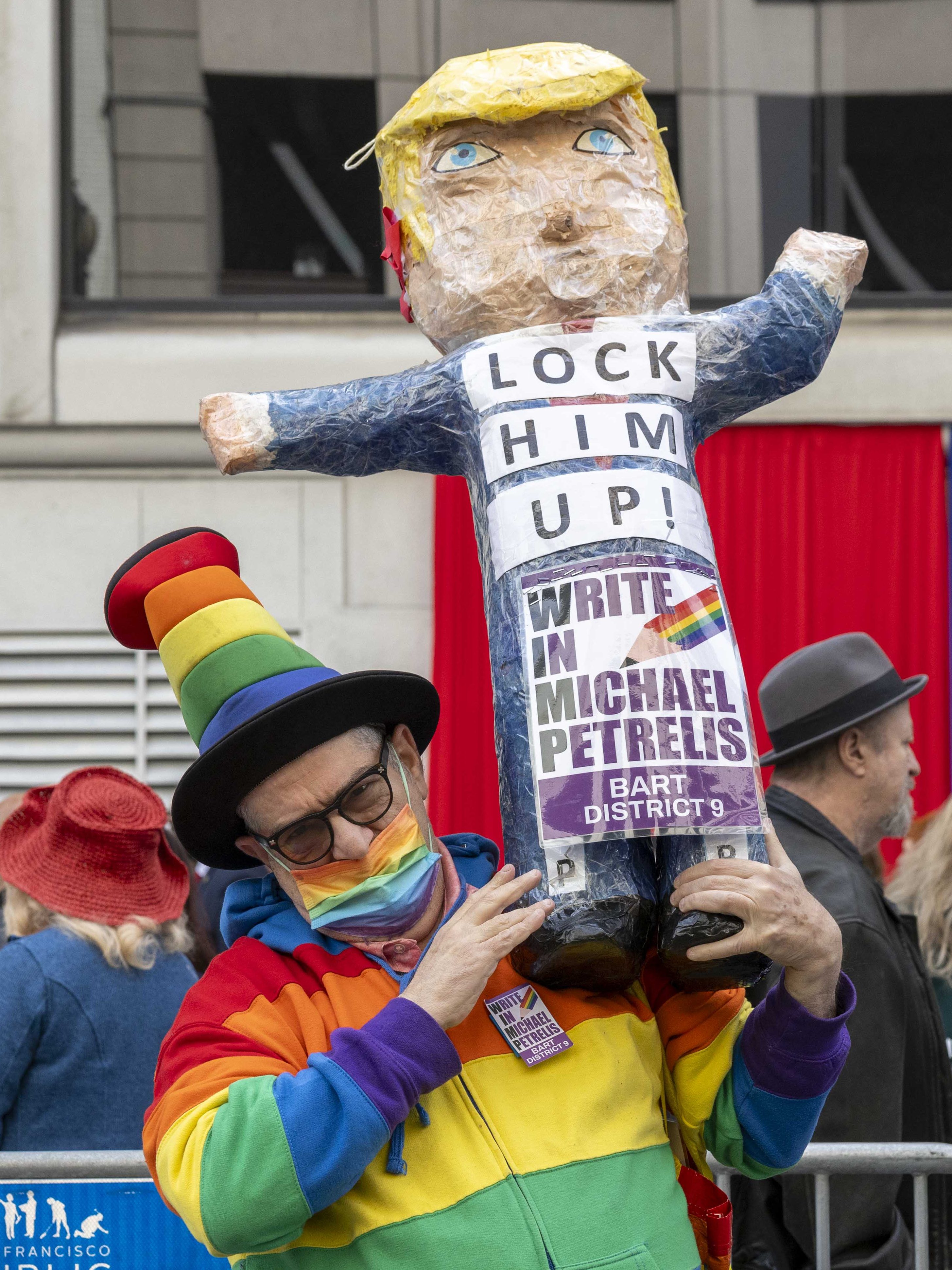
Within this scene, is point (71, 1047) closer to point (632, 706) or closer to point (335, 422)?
point (335, 422)

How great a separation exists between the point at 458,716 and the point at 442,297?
15.3 feet

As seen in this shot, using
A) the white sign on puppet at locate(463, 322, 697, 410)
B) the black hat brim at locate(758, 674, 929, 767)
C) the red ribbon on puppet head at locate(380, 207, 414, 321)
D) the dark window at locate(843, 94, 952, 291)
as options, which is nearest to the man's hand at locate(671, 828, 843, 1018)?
the white sign on puppet at locate(463, 322, 697, 410)

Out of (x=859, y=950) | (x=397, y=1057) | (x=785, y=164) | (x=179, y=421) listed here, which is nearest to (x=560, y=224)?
(x=397, y=1057)

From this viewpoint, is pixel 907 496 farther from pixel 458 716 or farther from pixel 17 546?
pixel 17 546

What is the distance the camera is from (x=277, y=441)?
202cm

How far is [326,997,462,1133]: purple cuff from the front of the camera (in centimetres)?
→ 159

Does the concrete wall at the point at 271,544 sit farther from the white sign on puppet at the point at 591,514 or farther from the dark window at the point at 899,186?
the white sign on puppet at the point at 591,514

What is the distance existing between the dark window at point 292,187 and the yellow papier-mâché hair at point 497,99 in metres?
5.42

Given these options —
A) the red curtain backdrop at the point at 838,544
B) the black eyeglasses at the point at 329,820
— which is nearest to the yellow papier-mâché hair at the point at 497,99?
the black eyeglasses at the point at 329,820

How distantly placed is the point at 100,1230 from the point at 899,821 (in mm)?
2055

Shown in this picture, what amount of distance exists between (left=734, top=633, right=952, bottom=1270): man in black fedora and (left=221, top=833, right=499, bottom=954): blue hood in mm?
689

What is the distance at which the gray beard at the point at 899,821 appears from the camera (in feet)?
10.9

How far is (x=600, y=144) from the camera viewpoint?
203 cm

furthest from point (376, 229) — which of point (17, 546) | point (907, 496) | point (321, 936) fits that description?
point (321, 936)
